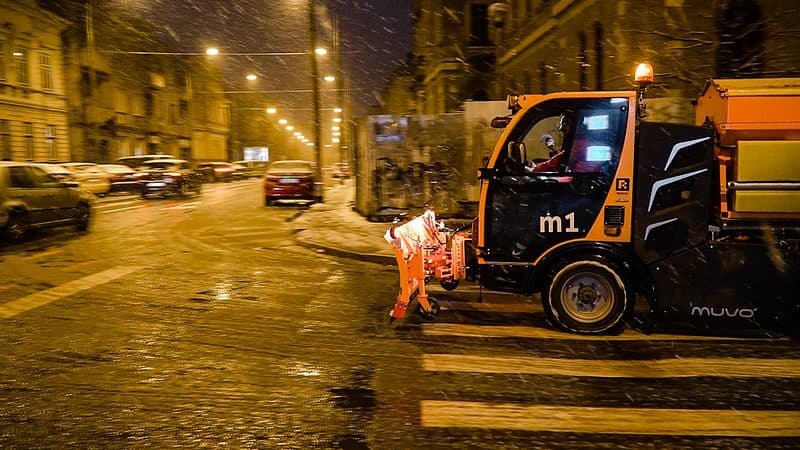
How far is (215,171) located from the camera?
5275 centimetres

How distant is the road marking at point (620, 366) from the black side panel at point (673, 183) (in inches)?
42.8

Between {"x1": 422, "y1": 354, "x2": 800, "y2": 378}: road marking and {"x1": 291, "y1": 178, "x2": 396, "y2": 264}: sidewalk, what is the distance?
19.5ft

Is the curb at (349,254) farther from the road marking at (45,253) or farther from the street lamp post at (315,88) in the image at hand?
the street lamp post at (315,88)

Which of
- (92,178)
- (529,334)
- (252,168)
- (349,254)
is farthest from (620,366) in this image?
(252,168)

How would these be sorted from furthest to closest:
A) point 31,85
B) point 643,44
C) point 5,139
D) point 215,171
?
1. point 215,171
2. point 31,85
3. point 5,139
4. point 643,44

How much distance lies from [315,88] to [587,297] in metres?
19.4

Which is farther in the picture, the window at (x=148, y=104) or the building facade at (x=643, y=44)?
the window at (x=148, y=104)

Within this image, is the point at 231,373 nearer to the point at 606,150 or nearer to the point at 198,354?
the point at 198,354

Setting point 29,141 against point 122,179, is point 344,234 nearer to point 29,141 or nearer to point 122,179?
point 122,179

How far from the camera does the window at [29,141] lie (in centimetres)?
4006

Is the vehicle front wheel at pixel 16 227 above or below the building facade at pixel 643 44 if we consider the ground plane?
below

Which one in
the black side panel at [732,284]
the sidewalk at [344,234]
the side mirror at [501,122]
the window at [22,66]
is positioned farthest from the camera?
the window at [22,66]

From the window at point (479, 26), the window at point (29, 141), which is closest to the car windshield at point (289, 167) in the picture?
the window at point (479, 26)

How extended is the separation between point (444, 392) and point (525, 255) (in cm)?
214
